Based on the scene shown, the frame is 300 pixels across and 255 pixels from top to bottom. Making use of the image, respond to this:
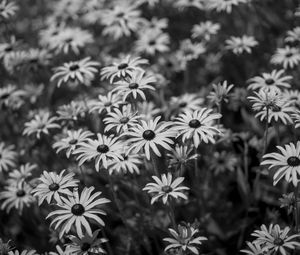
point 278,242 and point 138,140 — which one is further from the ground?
point 138,140

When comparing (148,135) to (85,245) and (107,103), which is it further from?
(85,245)

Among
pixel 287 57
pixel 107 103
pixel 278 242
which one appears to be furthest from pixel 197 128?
pixel 287 57

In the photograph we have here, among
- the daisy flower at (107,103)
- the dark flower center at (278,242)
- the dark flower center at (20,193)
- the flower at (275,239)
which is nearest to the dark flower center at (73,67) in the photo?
the daisy flower at (107,103)

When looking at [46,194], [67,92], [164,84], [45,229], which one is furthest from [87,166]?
[67,92]

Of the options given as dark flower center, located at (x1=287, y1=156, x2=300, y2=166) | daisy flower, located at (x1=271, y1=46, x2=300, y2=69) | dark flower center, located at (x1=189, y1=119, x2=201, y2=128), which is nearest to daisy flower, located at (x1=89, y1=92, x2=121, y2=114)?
dark flower center, located at (x1=189, y1=119, x2=201, y2=128)

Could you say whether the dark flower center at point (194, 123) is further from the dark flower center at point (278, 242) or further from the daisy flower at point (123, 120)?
the dark flower center at point (278, 242)
